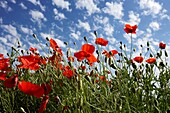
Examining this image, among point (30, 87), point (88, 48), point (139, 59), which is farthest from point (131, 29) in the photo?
point (30, 87)

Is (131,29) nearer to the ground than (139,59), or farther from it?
farther from it

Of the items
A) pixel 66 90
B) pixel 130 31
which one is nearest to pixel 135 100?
pixel 66 90

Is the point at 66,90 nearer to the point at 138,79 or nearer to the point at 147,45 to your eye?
the point at 138,79

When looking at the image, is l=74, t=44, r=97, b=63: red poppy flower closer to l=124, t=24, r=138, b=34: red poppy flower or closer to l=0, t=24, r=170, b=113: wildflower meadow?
l=0, t=24, r=170, b=113: wildflower meadow

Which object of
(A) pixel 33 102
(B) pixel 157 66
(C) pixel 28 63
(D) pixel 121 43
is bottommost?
(A) pixel 33 102

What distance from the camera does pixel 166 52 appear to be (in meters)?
3.58

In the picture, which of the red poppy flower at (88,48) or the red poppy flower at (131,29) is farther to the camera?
the red poppy flower at (131,29)

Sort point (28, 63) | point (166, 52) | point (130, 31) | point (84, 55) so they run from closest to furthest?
point (28, 63) < point (84, 55) < point (130, 31) < point (166, 52)

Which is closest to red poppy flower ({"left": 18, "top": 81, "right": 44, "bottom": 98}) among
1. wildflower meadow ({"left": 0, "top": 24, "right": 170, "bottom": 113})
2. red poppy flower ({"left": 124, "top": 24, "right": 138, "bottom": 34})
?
wildflower meadow ({"left": 0, "top": 24, "right": 170, "bottom": 113})

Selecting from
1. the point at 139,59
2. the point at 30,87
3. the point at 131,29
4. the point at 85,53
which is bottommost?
the point at 30,87

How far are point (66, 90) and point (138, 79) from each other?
0.93m

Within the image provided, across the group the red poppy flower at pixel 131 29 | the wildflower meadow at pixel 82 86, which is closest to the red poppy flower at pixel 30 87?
the wildflower meadow at pixel 82 86

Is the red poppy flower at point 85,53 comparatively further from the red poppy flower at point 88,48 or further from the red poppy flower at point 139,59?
the red poppy flower at point 139,59

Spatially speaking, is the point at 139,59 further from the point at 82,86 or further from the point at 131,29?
the point at 82,86
